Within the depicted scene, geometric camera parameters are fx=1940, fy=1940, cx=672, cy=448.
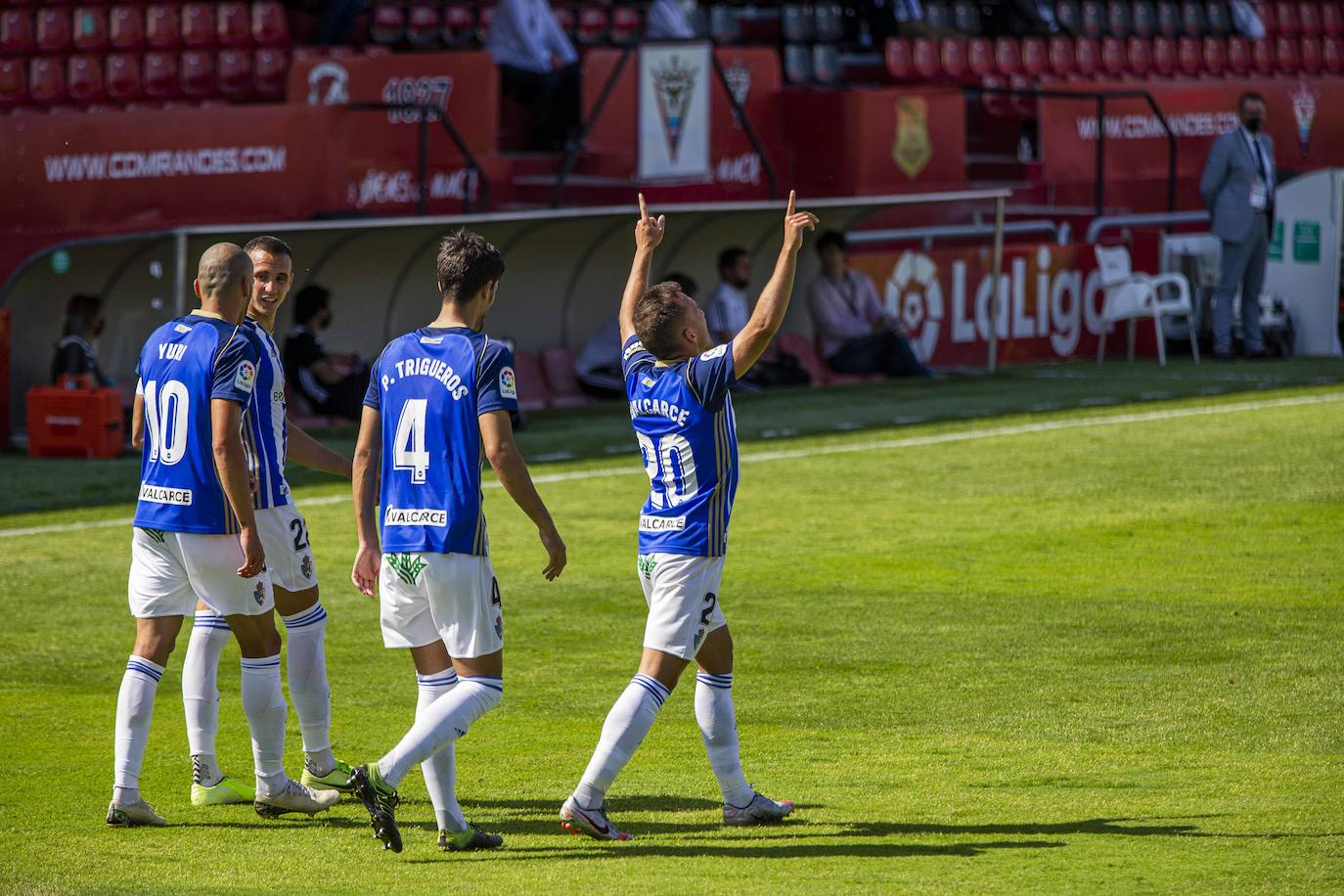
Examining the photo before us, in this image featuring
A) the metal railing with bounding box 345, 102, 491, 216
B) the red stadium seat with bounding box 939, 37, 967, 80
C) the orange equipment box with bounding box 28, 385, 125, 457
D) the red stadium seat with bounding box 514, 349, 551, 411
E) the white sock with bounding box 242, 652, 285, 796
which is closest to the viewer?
the white sock with bounding box 242, 652, 285, 796

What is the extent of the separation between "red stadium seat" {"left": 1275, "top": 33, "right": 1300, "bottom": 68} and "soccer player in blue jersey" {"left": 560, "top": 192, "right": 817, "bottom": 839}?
2849cm

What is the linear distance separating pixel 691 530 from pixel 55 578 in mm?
5602

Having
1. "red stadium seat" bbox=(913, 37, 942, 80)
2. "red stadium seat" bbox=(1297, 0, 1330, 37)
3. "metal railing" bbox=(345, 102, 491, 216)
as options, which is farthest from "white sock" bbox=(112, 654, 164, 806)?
"red stadium seat" bbox=(1297, 0, 1330, 37)

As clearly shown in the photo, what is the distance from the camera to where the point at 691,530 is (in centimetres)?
591

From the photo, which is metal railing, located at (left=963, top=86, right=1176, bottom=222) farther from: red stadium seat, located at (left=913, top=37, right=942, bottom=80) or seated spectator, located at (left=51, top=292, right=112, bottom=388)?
seated spectator, located at (left=51, top=292, right=112, bottom=388)

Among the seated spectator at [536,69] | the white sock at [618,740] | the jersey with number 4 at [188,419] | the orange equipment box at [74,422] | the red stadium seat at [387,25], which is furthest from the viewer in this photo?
the red stadium seat at [387,25]

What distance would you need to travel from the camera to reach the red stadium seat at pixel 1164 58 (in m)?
30.5

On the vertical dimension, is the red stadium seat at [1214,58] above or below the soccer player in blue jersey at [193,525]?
above

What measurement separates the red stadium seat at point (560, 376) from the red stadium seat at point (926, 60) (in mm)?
10713

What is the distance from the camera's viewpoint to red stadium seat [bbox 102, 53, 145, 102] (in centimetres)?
2012

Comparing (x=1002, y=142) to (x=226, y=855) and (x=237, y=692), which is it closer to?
(x=237, y=692)

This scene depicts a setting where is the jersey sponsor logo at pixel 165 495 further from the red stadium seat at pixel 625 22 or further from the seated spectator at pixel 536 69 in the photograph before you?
the red stadium seat at pixel 625 22

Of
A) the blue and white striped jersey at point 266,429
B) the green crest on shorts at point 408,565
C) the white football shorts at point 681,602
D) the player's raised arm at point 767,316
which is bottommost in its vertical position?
the white football shorts at point 681,602

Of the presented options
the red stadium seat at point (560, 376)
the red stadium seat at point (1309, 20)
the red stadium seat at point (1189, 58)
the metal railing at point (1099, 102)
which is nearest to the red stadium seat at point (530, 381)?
the red stadium seat at point (560, 376)
